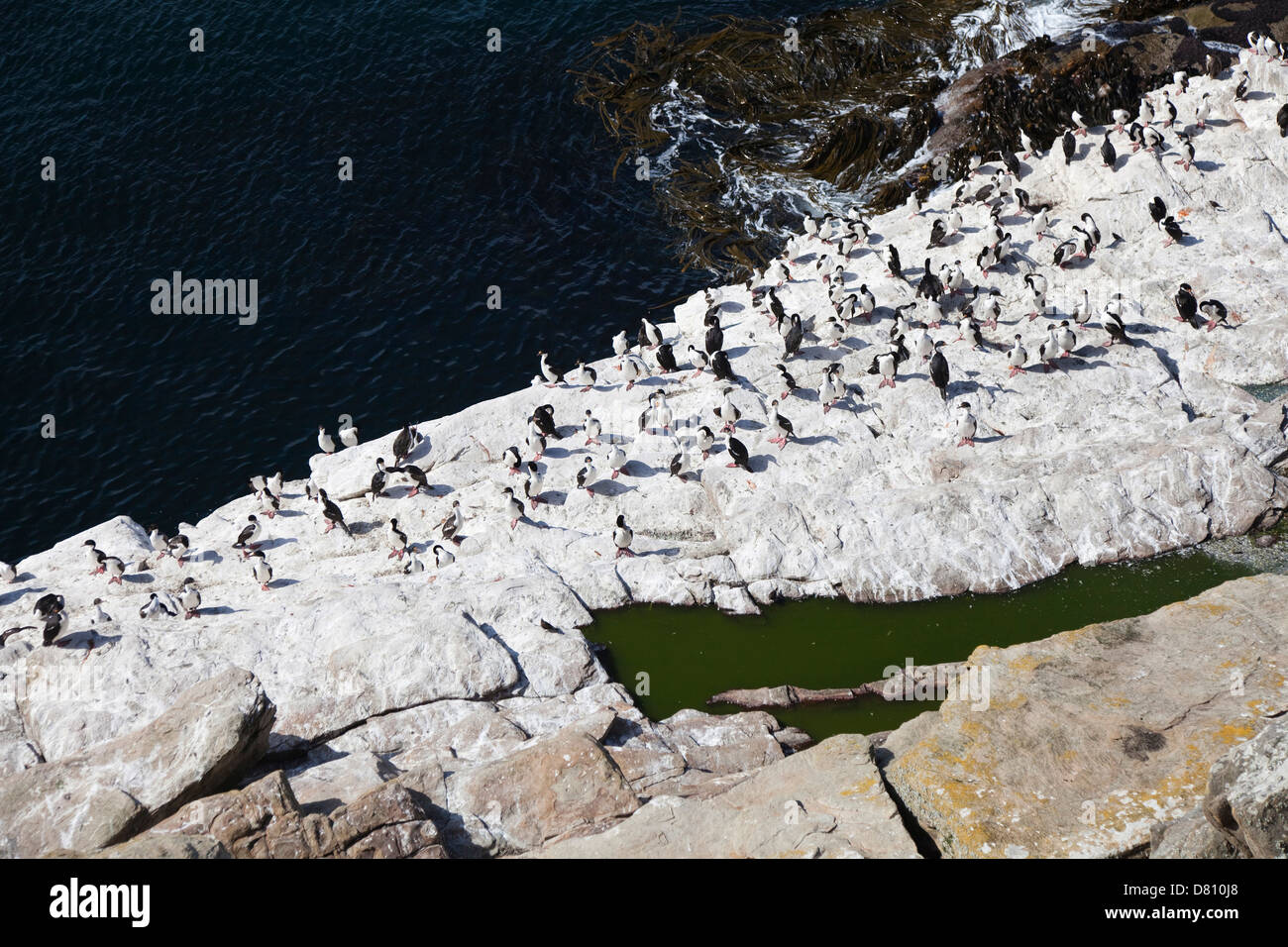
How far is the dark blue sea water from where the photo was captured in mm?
39656

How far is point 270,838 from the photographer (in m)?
18.6

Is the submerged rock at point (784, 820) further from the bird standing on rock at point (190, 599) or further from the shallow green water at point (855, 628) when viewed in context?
the bird standing on rock at point (190, 599)

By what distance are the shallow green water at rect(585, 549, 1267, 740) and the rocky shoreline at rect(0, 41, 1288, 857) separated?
19.8 inches

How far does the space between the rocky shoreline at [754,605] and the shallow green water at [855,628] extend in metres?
0.50

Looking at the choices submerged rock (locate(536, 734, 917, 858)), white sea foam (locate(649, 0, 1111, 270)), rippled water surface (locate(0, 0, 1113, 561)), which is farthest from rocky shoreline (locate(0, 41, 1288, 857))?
white sea foam (locate(649, 0, 1111, 270))

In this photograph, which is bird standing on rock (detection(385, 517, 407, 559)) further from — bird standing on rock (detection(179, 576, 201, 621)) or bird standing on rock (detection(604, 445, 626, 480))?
bird standing on rock (detection(604, 445, 626, 480))

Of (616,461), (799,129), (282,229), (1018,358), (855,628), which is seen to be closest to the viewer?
(855,628)

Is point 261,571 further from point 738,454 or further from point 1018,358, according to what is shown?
point 1018,358

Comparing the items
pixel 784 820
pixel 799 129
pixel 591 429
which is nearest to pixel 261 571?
pixel 591 429

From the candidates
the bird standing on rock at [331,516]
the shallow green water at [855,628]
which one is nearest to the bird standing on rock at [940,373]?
the shallow green water at [855,628]

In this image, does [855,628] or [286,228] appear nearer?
[855,628]

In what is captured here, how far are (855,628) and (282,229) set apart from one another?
3086 centimetres

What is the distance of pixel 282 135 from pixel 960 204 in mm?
30051

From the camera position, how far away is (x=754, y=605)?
92.7ft
